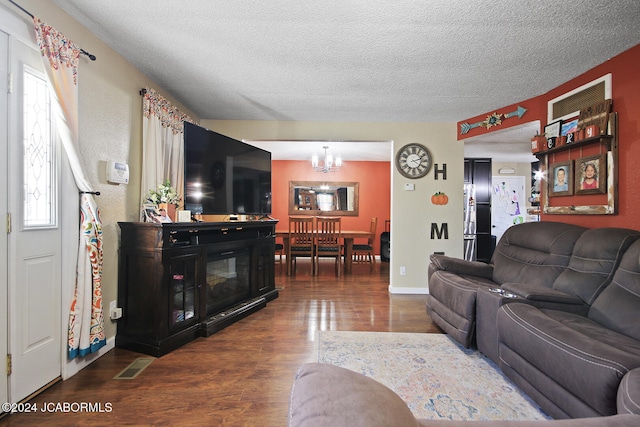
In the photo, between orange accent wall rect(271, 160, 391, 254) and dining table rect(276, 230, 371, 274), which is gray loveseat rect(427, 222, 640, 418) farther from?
orange accent wall rect(271, 160, 391, 254)

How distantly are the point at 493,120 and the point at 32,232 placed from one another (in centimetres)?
454

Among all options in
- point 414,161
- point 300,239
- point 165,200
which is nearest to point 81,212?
point 165,200

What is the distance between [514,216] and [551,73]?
5.00 metres

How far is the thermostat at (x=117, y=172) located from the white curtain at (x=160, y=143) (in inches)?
9.5

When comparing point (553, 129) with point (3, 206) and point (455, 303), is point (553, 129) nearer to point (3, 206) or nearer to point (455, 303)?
point (455, 303)

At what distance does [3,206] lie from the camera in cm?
156

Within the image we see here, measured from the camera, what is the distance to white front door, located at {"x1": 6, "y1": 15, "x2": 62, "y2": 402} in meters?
1.61

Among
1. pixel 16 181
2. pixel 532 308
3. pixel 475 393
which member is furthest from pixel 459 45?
pixel 16 181

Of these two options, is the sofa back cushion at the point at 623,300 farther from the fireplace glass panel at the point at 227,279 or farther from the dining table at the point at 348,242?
the dining table at the point at 348,242

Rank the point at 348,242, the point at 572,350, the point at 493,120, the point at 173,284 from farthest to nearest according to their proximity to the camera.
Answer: the point at 348,242, the point at 493,120, the point at 173,284, the point at 572,350

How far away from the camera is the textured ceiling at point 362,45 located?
6.09 feet

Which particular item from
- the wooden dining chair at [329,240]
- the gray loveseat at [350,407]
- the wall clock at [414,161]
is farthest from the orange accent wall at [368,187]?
the gray loveseat at [350,407]

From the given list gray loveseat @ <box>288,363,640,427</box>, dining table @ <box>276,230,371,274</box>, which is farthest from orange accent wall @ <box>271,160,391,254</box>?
gray loveseat @ <box>288,363,640,427</box>

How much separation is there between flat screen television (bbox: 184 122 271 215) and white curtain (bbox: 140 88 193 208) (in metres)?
0.34
